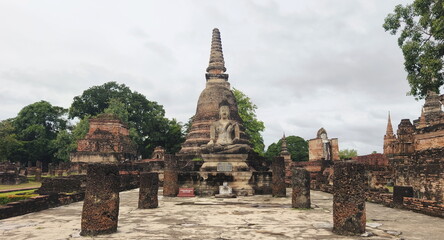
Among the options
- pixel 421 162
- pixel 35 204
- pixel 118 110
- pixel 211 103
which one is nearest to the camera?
pixel 35 204

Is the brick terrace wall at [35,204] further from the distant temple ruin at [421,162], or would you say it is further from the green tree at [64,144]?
the green tree at [64,144]

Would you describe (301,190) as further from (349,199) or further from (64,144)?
(64,144)

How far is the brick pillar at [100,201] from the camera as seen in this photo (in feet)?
20.9

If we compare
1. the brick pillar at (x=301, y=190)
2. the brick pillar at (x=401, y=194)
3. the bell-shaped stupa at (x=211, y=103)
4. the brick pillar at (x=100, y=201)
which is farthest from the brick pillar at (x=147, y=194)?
the bell-shaped stupa at (x=211, y=103)

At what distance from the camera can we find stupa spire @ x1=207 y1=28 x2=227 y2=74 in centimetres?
3578

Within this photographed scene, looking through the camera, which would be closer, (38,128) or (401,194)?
(401,194)

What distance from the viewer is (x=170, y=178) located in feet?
45.8

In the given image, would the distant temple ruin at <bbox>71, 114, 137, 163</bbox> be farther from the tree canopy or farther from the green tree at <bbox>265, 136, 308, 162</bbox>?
the green tree at <bbox>265, 136, 308, 162</bbox>

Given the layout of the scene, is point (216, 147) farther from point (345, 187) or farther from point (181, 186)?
point (345, 187)

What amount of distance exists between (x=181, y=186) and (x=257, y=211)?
6.05 meters

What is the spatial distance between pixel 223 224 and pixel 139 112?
43931 mm

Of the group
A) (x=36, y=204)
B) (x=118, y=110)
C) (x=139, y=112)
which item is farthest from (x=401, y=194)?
(x=139, y=112)

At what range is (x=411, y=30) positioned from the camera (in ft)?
43.1

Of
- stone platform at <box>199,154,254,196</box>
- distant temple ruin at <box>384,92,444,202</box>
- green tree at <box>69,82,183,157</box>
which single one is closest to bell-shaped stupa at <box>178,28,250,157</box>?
stone platform at <box>199,154,254,196</box>
